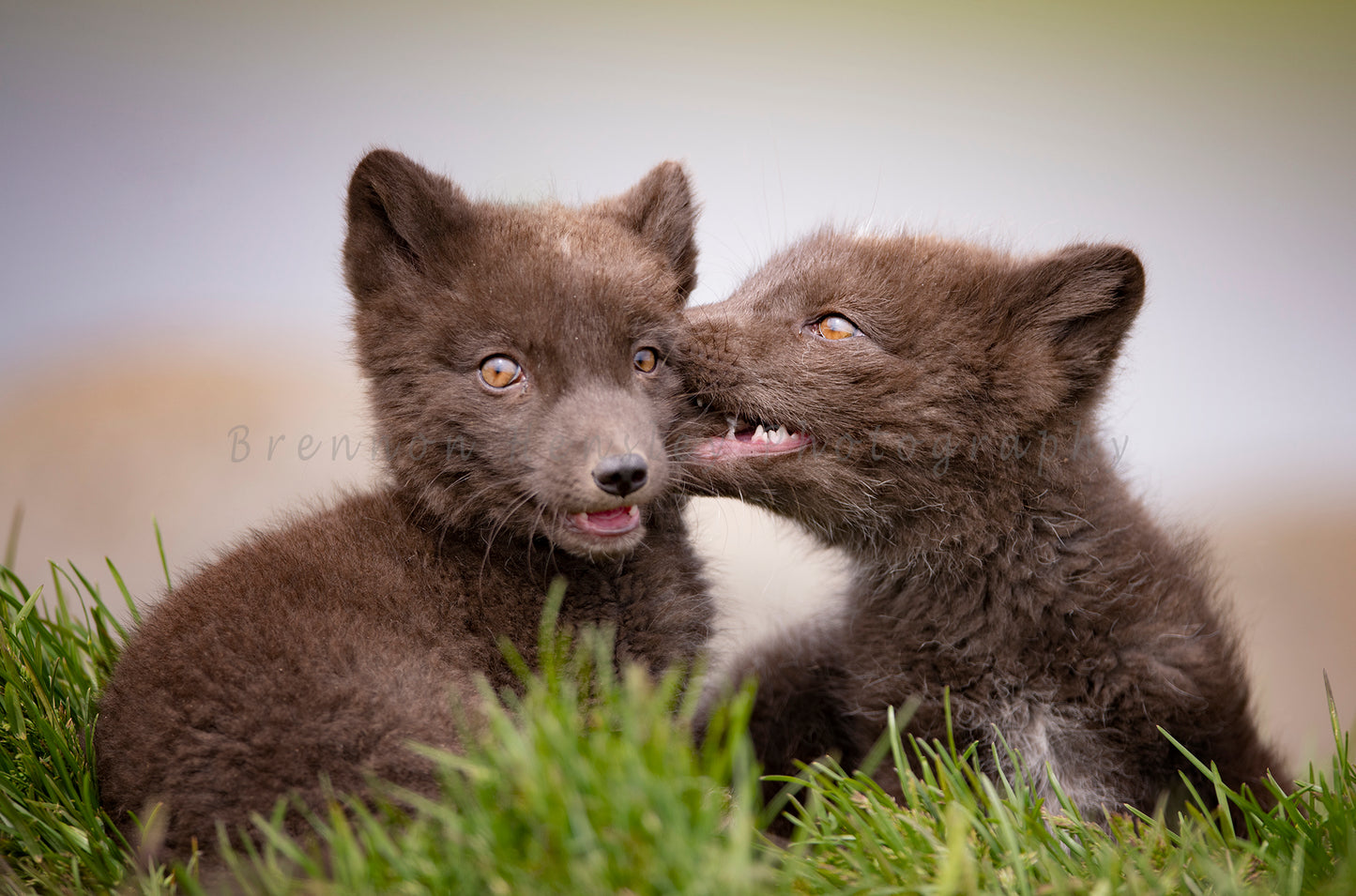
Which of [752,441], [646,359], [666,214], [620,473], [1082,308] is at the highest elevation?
[666,214]

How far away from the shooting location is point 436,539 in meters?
2.62

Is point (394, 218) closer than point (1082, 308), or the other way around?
point (394, 218)

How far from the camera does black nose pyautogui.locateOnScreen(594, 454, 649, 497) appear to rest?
2.27 meters

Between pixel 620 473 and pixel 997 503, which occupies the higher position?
pixel 620 473

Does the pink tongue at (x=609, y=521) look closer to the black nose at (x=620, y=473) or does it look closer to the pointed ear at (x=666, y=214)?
the black nose at (x=620, y=473)

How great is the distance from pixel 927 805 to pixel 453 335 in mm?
1566

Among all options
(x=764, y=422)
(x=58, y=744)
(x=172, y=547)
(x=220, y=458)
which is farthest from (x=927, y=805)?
(x=220, y=458)

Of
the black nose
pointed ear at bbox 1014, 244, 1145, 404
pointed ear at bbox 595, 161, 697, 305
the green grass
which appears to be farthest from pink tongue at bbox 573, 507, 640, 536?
pointed ear at bbox 1014, 244, 1145, 404

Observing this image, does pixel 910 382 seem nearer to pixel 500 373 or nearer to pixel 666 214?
pixel 666 214

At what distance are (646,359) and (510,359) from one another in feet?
1.23

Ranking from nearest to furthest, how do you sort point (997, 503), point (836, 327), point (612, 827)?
1. point (612, 827)
2. point (997, 503)
3. point (836, 327)

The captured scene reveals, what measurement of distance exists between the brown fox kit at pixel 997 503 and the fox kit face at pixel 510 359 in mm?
340

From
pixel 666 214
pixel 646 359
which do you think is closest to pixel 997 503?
pixel 646 359

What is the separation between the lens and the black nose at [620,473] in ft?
7.44
